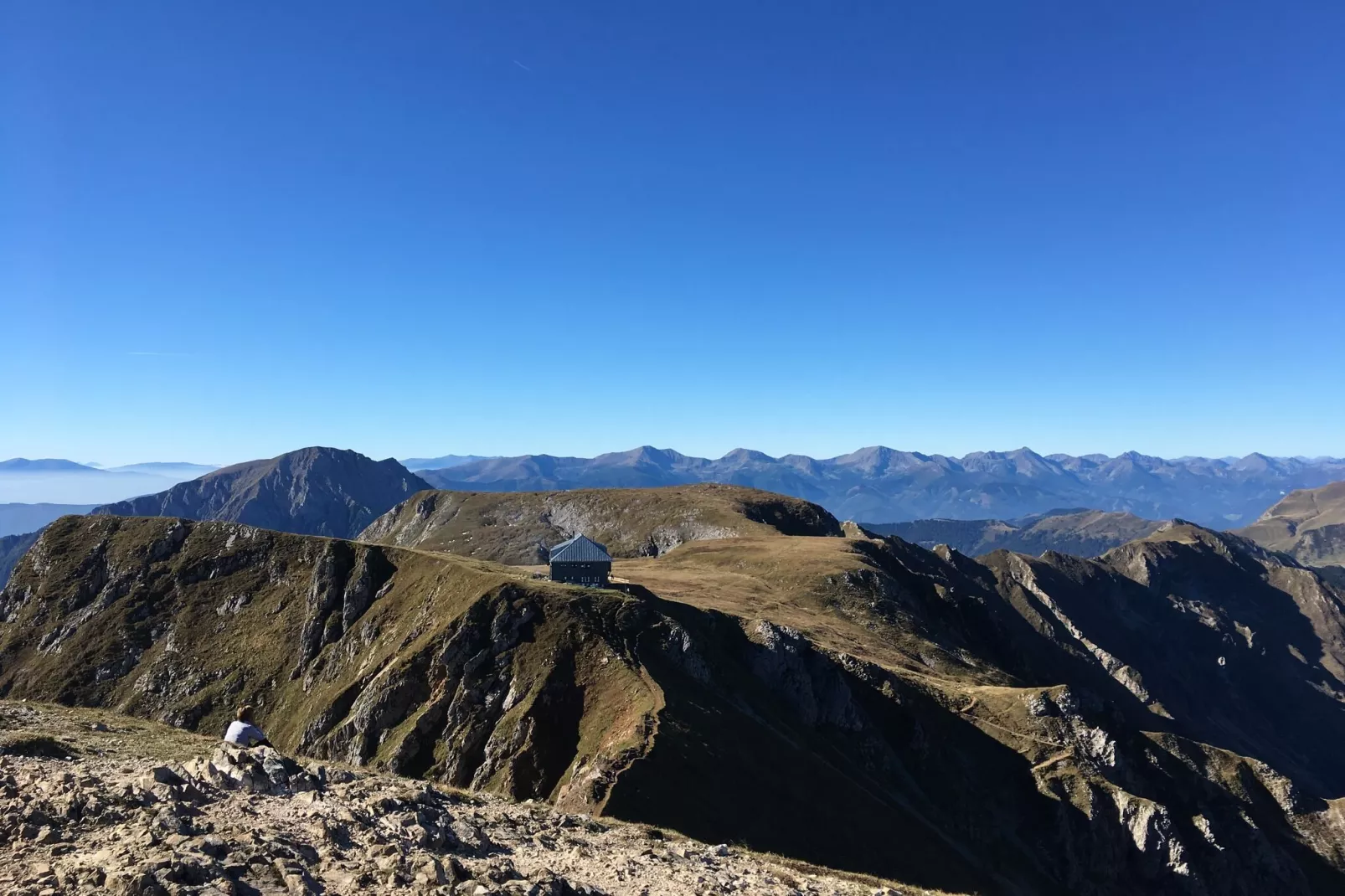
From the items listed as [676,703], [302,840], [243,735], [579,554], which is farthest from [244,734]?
[579,554]

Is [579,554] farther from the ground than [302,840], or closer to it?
farther from the ground

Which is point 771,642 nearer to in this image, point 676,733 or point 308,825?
point 676,733

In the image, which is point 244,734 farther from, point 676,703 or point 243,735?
point 676,703

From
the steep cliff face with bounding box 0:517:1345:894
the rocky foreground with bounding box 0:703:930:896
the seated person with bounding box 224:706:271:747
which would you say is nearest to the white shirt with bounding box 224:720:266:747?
the seated person with bounding box 224:706:271:747

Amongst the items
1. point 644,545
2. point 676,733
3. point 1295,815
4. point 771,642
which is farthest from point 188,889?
point 644,545

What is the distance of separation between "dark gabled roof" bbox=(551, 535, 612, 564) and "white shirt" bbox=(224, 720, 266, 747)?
47.5m

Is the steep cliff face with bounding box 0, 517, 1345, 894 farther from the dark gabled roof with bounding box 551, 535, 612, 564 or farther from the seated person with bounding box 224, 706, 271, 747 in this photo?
the seated person with bounding box 224, 706, 271, 747

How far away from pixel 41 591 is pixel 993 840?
415 feet

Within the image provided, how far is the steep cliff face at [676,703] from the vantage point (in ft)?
160

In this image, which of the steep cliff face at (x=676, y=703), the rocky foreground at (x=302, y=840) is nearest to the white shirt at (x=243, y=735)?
the rocky foreground at (x=302, y=840)

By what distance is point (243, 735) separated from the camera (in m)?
24.2

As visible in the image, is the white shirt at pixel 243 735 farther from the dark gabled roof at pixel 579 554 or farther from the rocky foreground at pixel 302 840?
the dark gabled roof at pixel 579 554

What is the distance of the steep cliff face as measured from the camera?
160 feet

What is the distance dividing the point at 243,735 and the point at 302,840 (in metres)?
7.30
